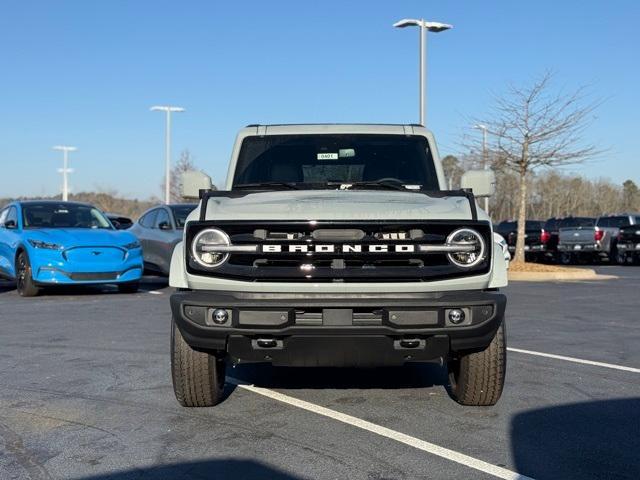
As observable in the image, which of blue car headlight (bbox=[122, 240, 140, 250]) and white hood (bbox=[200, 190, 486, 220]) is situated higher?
white hood (bbox=[200, 190, 486, 220])

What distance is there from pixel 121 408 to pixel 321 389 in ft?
4.92

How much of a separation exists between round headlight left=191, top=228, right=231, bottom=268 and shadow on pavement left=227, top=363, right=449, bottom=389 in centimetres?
175

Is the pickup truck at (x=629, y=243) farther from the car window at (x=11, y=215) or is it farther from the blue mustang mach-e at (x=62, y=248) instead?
the car window at (x=11, y=215)

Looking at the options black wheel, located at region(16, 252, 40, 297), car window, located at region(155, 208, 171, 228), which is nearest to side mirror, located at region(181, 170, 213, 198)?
black wheel, located at region(16, 252, 40, 297)

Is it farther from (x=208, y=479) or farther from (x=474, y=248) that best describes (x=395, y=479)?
(x=474, y=248)

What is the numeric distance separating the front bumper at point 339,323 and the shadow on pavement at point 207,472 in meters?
0.73

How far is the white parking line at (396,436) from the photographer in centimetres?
408


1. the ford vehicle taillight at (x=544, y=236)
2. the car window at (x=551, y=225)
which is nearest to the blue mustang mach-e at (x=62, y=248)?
the ford vehicle taillight at (x=544, y=236)

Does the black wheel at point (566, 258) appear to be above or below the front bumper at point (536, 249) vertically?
below

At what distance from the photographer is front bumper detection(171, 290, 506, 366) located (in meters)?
4.48

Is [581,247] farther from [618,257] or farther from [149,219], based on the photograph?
[149,219]

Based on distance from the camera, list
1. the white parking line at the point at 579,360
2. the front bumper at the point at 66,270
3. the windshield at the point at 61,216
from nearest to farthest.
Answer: the white parking line at the point at 579,360 → the front bumper at the point at 66,270 → the windshield at the point at 61,216

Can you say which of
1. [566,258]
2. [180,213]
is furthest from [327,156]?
[566,258]

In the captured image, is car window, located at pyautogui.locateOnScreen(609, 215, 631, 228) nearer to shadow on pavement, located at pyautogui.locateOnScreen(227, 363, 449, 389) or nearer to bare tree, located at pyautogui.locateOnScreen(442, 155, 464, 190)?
bare tree, located at pyautogui.locateOnScreen(442, 155, 464, 190)
